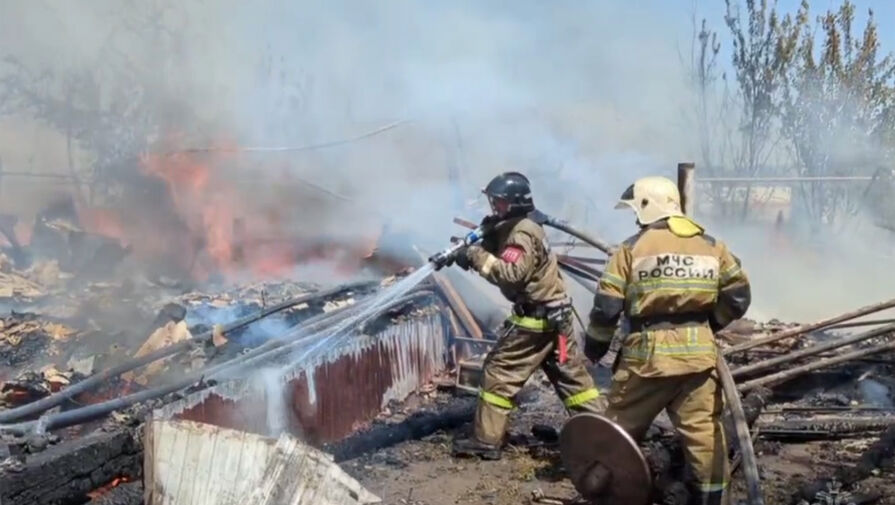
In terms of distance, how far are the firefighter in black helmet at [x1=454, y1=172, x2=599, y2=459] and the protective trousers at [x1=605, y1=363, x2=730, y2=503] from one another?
1.13 m

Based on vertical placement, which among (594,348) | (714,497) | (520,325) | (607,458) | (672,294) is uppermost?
(672,294)

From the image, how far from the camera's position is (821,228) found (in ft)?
50.0

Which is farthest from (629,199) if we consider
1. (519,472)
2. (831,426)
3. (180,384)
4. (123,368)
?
(123,368)

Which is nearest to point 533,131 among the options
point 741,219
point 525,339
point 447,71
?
point 447,71

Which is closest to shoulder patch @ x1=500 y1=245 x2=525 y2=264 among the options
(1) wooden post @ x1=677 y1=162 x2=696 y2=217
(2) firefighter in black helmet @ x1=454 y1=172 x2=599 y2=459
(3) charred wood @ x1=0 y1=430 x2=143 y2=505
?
(2) firefighter in black helmet @ x1=454 y1=172 x2=599 y2=459

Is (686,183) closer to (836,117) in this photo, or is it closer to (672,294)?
(672,294)

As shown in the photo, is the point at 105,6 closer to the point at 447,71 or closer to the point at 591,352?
the point at 447,71

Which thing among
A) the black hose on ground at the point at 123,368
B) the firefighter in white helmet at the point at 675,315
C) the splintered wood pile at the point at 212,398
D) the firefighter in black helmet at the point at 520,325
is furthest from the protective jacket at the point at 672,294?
the black hose on ground at the point at 123,368

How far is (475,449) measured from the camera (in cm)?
532

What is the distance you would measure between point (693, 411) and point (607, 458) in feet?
1.54

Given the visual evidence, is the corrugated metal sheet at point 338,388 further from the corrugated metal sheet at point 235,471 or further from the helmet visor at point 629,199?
the helmet visor at point 629,199

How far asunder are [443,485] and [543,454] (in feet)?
2.54

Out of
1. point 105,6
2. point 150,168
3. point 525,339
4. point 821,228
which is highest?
point 105,6

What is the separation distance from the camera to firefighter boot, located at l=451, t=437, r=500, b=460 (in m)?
5.30
